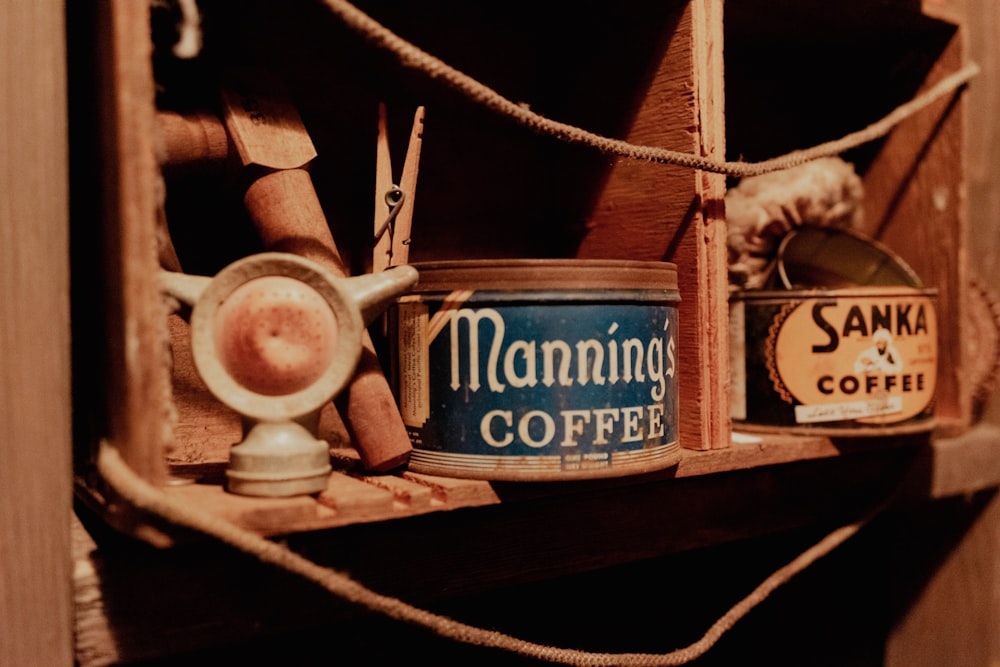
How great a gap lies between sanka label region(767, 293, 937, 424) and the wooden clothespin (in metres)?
0.34

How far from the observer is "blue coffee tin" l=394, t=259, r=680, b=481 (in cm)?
51

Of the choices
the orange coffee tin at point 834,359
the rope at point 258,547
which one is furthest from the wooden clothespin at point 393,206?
the orange coffee tin at point 834,359

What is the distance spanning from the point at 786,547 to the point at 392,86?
74cm

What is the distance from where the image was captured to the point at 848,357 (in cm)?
69

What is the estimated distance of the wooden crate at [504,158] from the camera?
42 cm

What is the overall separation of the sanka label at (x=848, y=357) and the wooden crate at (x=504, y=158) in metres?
0.10

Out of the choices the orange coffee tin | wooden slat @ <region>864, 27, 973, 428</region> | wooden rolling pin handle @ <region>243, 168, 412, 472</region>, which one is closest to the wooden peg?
wooden rolling pin handle @ <region>243, 168, 412, 472</region>

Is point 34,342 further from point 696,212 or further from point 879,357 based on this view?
point 879,357

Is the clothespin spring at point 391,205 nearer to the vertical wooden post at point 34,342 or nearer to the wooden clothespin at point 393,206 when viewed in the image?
the wooden clothespin at point 393,206

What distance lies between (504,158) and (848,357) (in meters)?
0.36

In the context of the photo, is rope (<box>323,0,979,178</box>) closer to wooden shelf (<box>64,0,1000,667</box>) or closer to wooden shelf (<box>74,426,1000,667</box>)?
wooden shelf (<box>64,0,1000,667</box>)

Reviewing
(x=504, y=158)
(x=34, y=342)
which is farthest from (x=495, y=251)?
(x=34, y=342)

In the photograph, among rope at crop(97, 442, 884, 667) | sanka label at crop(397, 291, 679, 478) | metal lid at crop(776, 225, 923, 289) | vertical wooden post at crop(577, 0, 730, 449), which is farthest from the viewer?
metal lid at crop(776, 225, 923, 289)

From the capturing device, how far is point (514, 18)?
78cm
